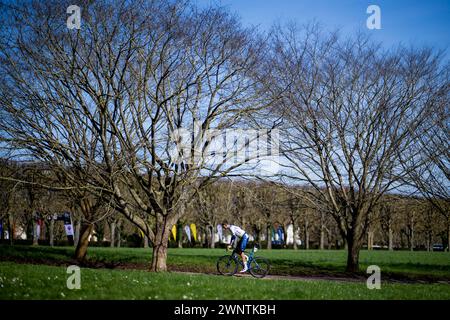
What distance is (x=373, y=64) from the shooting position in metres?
18.9

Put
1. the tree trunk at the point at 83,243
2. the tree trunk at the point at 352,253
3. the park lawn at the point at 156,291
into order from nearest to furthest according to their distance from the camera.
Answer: the park lawn at the point at 156,291 → the tree trunk at the point at 352,253 → the tree trunk at the point at 83,243

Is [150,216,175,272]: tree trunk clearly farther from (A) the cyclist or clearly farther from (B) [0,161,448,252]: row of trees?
(A) the cyclist

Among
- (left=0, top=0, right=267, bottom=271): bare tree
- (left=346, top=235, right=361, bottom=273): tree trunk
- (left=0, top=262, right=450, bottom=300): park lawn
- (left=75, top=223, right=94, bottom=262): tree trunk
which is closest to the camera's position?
(left=0, top=262, right=450, bottom=300): park lawn

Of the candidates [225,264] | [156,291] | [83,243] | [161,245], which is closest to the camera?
[156,291]

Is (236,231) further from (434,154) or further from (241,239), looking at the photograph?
(434,154)

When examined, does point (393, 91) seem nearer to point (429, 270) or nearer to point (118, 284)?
point (429, 270)

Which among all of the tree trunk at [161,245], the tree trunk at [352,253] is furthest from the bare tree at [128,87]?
the tree trunk at [352,253]

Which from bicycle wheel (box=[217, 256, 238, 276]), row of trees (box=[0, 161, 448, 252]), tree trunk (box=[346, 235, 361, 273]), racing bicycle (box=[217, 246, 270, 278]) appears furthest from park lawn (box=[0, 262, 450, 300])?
tree trunk (box=[346, 235, 361, 273])

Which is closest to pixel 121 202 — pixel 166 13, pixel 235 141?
pixel 235 141

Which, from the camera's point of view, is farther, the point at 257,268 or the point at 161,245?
the point at 257,268

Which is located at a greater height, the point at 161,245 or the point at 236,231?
the point at 236,231

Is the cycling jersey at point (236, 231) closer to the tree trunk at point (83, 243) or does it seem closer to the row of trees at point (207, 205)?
the row of trees at point (207, 205)

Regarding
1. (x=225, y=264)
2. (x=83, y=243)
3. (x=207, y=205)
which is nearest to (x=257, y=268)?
(x=225, y=264)

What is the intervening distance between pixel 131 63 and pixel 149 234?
20.3 ft
